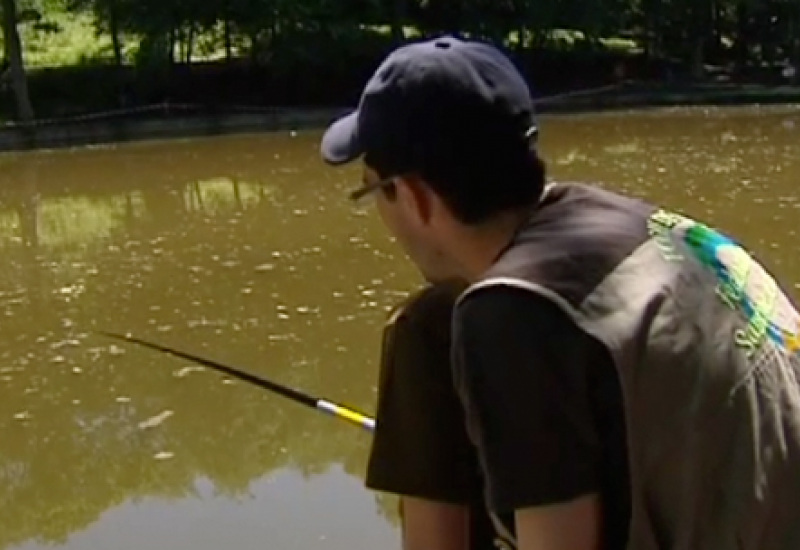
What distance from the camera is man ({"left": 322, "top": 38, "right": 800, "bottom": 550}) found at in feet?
3.94

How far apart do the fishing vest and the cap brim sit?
180mm

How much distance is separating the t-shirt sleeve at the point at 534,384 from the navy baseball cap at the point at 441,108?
15 cm

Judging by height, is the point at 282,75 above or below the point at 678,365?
below

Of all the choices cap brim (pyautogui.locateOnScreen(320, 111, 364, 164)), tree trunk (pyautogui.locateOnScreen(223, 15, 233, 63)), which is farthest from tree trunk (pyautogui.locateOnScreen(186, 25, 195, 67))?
cap brim (pyautogui.locateOnScreen(320, 111, 364, 164))

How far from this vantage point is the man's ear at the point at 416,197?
1.30m

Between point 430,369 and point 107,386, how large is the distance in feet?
17.9

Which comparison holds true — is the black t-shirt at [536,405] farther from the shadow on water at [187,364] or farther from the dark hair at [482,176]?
the shadow on water at [187,364]

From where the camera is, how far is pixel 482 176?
1.28 metres

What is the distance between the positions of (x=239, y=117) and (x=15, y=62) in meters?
2.90

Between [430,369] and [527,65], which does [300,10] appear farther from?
[430,369]

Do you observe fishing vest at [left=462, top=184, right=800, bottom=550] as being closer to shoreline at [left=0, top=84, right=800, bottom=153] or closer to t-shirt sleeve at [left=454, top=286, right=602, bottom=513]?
t-shirt sleeve at [left=454, top=286, right=602, bottom=513]

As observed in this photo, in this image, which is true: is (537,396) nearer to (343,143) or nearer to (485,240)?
(485,240)

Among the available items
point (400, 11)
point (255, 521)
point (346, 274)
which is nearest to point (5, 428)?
point (255, 521)

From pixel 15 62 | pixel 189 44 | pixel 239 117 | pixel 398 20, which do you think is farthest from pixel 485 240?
pixel 398 20
